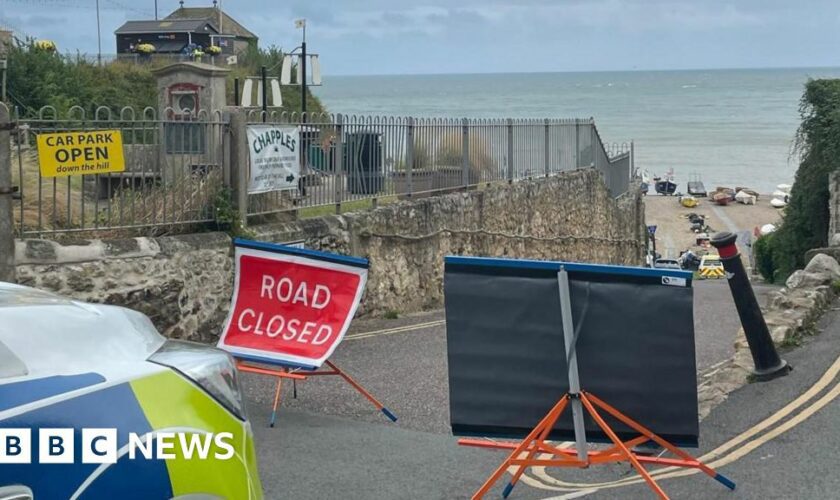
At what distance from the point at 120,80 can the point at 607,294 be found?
3503 centimetres

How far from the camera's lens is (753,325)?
8859 millimetres

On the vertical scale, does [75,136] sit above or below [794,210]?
above

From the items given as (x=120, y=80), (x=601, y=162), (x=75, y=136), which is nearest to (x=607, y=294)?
(x=75, y=136)

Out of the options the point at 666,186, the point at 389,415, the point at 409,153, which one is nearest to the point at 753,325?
the point at 389,415

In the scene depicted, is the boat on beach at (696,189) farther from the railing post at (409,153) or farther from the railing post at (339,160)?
the railing post at (339,160)

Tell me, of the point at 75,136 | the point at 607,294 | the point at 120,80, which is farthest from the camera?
Result: the point at 120,80

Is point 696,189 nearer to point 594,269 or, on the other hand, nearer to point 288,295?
point 288,295

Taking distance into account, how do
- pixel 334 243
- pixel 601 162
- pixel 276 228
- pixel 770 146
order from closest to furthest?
pixel 276 228 < pixel 334 243 < pixel 601 162 < pixel 770 146

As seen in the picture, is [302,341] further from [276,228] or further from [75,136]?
[276,228]

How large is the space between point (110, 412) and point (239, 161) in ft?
29.4

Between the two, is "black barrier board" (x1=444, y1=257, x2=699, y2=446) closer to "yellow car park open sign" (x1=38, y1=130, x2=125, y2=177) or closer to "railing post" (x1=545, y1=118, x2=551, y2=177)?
"yellow car park open sign" (x1=38, y1=130, x2=125, y2=177)

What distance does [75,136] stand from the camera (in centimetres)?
1016

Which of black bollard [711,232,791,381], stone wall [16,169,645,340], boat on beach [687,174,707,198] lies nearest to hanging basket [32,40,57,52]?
stone wall [16,169,645,340]

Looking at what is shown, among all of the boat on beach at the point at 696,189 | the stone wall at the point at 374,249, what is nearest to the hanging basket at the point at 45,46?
the stone wall at the point at 374,249
